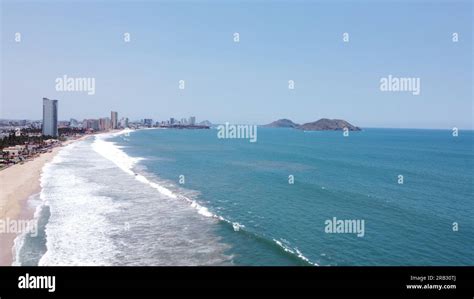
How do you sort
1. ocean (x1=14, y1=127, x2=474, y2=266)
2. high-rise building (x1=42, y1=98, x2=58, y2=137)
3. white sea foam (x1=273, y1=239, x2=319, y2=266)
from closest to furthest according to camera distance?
white sea foam (x1=273, y1=239, x2=319, y2=266)
ocean (x1=14, y1=127, x2=474, y2=266)
high-rise building (x1=42, y1=98, x2=58, y2=137)

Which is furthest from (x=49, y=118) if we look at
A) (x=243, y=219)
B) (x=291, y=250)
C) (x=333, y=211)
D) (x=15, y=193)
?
(x=291, y=250)

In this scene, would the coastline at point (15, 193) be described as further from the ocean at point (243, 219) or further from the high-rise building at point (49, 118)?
the high-rise building at point (49, 118)

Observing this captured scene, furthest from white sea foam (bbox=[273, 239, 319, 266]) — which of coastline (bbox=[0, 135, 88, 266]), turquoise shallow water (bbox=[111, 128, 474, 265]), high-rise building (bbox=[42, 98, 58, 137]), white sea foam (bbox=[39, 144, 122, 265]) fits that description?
high-rise building (bbox=[42, 98, 58, 137])

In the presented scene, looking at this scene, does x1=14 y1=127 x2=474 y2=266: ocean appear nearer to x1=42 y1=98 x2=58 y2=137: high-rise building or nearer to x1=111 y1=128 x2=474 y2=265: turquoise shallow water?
x1=111 y1=128 x2=474 y2=265: turquoise shallow water

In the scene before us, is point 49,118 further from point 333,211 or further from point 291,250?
point 291,250

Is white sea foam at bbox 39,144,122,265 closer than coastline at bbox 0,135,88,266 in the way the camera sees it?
Yes

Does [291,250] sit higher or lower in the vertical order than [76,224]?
lower

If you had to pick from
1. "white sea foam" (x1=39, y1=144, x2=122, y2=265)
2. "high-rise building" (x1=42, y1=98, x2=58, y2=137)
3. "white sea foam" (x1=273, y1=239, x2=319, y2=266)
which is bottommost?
"white sea foam" (x1=273, y1=239, x2=319, y2=266)

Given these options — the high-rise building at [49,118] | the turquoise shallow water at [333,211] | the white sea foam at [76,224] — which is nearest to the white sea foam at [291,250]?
the turquoise shallow water at [333,211]
